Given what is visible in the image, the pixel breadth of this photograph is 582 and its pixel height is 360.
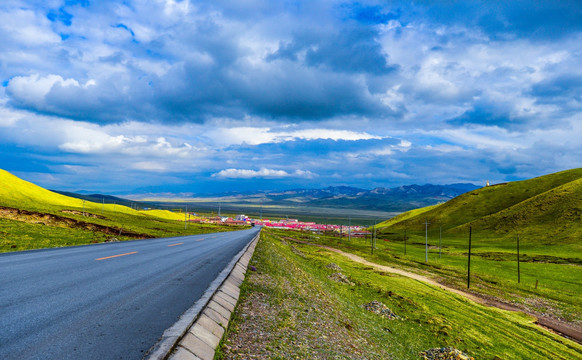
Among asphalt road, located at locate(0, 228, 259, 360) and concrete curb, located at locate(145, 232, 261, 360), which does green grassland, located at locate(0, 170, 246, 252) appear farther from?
concrete curb, located at locate(145, 232, 261, 360)

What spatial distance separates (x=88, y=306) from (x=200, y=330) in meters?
4.04

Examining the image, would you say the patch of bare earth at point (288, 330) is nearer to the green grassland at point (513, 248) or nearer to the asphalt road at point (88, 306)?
the asphalt road at point (88, 306)

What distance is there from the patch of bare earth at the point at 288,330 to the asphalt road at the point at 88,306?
1.83 meters

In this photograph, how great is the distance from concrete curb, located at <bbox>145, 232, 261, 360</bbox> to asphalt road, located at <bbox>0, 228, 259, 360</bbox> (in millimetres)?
502

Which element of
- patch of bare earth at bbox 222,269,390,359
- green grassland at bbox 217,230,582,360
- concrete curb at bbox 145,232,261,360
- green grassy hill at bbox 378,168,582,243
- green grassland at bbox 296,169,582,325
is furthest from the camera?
green grassy hill at bbox 378,168,582,243

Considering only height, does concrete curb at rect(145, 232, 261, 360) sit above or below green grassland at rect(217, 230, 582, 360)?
above

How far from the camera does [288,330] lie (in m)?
9.46

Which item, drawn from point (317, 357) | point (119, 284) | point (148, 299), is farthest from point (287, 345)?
point (119, 284)

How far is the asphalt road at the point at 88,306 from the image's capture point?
20.9 feet

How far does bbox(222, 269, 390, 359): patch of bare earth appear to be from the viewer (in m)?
7.75

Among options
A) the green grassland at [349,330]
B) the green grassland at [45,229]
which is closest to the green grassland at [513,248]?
the green grassland at [349,330]

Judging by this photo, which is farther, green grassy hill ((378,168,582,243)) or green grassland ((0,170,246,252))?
green grassy hill ((378,168,582,243))

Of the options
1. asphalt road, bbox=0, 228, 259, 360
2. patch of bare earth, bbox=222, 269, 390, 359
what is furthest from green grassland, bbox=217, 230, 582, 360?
asphalt road, bbox=0, 228, 259, 360

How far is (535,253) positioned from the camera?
10431 cm
